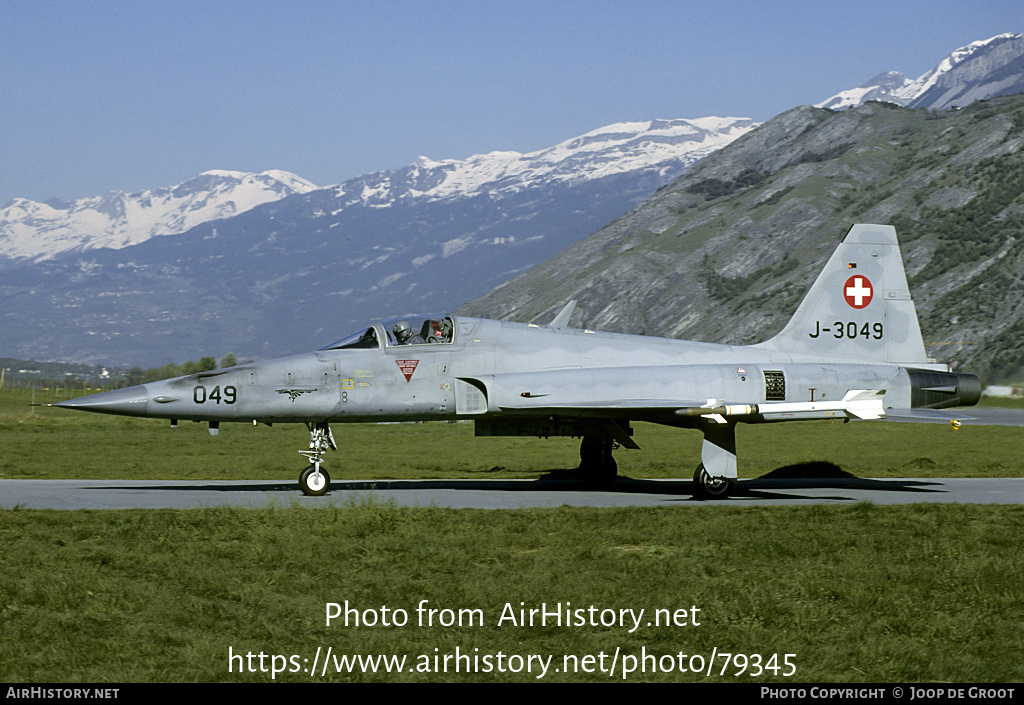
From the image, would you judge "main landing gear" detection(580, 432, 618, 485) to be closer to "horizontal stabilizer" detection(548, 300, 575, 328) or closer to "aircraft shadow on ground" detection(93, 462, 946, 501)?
"aircraft shadow on ground" detection(93, 462, 946, 501)

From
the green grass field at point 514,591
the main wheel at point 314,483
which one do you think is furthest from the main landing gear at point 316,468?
the green grass field at point 514,591

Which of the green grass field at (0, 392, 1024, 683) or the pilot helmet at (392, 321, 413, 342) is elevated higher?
the pilot helmet at (392, 321, 413, 342)

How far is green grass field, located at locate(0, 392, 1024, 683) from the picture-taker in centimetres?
750

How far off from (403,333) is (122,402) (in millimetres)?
4819

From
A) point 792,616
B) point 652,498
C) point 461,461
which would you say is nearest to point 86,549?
point 792,616

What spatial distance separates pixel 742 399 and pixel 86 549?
11544mm

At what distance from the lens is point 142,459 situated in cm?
2564

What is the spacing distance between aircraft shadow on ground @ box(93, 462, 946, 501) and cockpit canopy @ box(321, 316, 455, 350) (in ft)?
8.45

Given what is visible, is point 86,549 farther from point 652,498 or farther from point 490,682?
point 652,498

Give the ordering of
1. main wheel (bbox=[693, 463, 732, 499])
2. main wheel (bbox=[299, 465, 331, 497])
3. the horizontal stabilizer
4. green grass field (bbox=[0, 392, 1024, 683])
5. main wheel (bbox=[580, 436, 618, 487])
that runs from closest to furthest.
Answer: green grass field (bbox=[0, 392, 1024, 683])
main wheel (bbox=[299, 465, 331, 497])
main wheel (bbox=[693, 463, 732, 499])
main wheel (bbox=[580, 436, 618, 487])
the horizontal stabilizer

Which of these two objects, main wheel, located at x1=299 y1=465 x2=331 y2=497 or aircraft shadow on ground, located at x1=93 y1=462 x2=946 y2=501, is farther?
aircraft shadow on ground, located at x1=93 y1=462 x2=946 y2=501

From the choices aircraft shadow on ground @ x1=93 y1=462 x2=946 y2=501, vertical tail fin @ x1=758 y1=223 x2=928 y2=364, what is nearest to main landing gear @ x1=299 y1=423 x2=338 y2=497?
aircraft shadow on ground @ x1=93 y1=462 x2=946 y2=501

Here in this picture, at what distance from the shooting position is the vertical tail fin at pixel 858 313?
20844 mm

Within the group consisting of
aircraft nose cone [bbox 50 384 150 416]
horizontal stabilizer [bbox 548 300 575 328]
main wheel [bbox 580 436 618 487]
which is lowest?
main wheel [bbox 580 436 618 487]
